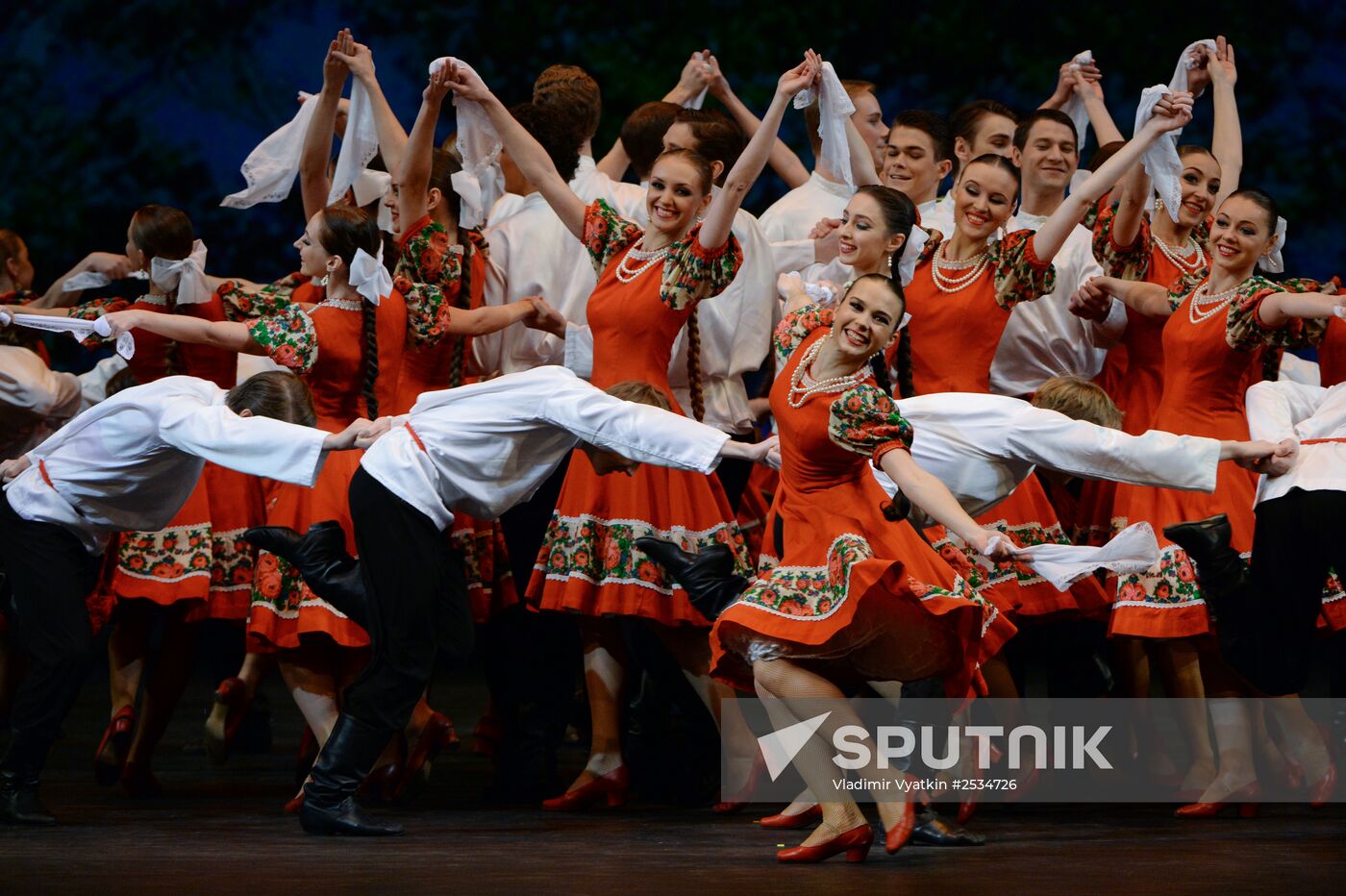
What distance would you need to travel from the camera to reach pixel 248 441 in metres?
3.60

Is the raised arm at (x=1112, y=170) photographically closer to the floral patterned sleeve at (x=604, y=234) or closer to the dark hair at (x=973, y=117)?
the dark hair at (x=973, y=117)

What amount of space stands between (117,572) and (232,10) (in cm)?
391

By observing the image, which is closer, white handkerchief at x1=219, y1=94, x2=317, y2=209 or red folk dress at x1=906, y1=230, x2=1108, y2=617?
red folk dress at x1=906, y1=230, x2=1108, y2=617

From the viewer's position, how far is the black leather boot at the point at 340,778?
3611 mm

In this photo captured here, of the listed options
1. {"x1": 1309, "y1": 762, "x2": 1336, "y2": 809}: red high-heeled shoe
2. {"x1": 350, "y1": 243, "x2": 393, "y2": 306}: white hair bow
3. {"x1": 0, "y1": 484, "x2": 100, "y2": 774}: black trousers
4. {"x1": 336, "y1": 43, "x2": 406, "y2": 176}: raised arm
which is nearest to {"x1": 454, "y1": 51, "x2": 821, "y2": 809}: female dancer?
{"x1": 350, "y1": 243, "x2": 393, "y2": 306}: white hair bow

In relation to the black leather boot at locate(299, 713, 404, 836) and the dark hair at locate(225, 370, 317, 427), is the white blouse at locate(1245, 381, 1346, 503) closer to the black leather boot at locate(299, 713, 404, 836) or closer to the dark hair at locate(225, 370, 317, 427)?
the black leather boot at locate(299, 713, 404, 836)

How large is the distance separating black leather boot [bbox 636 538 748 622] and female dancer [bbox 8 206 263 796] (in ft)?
4.59

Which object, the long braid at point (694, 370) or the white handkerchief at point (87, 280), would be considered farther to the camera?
the white handkerchief at point (87, 280)

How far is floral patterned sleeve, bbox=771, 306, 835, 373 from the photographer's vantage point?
377 cm

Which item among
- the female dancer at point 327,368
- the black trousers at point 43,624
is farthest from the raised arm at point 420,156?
the black trousers at point 43,624

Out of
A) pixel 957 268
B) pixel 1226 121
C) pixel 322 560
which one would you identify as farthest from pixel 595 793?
pixel 1226 121

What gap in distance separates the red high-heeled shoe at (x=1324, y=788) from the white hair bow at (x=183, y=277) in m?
3.12

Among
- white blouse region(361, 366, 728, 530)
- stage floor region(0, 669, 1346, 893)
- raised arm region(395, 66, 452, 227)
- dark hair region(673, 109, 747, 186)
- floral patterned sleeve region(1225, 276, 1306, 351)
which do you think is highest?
dark hair region(673, 109, 747, 186)

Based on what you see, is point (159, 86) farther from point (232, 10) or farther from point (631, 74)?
point (631, 74)
